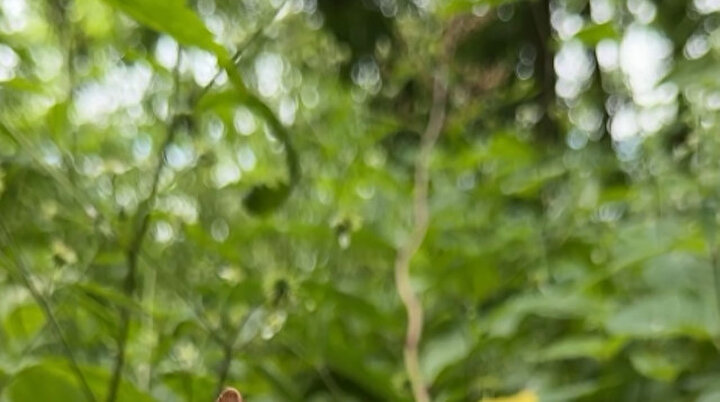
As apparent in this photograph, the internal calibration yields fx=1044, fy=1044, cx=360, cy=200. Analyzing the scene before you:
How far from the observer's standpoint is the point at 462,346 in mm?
578

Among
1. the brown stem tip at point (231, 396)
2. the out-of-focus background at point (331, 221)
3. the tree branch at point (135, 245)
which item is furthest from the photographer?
the out-of-focus background at point (331, 221)

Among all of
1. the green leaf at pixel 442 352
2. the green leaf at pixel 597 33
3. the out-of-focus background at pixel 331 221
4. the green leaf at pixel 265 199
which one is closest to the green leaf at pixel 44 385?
the out-of-focus background at pixel 331 221

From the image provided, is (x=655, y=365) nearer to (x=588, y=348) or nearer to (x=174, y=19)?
(x=588, y=348)

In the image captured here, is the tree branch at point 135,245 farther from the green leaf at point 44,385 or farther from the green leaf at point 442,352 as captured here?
the green leaf at point 442,352

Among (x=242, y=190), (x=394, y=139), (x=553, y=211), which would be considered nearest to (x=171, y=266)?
(x=242, y=190)

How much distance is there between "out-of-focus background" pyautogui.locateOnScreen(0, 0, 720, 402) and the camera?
0.45 metres

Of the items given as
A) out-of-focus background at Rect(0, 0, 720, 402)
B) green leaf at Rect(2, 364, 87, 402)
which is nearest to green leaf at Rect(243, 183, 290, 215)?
out-of-focus background at Rect(0, 0, 720, 402)

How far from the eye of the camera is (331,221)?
1.93 feet

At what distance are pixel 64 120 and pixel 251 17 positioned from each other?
8.3 inches

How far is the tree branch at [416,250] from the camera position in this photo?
54 centimetres

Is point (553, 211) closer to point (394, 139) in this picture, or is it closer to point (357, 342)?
point (357, 342)

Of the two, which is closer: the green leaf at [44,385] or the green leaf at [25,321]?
the green leaf at [44,385]

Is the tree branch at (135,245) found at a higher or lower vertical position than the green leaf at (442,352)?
lower

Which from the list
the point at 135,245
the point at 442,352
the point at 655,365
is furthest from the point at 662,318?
the point at 135,245
